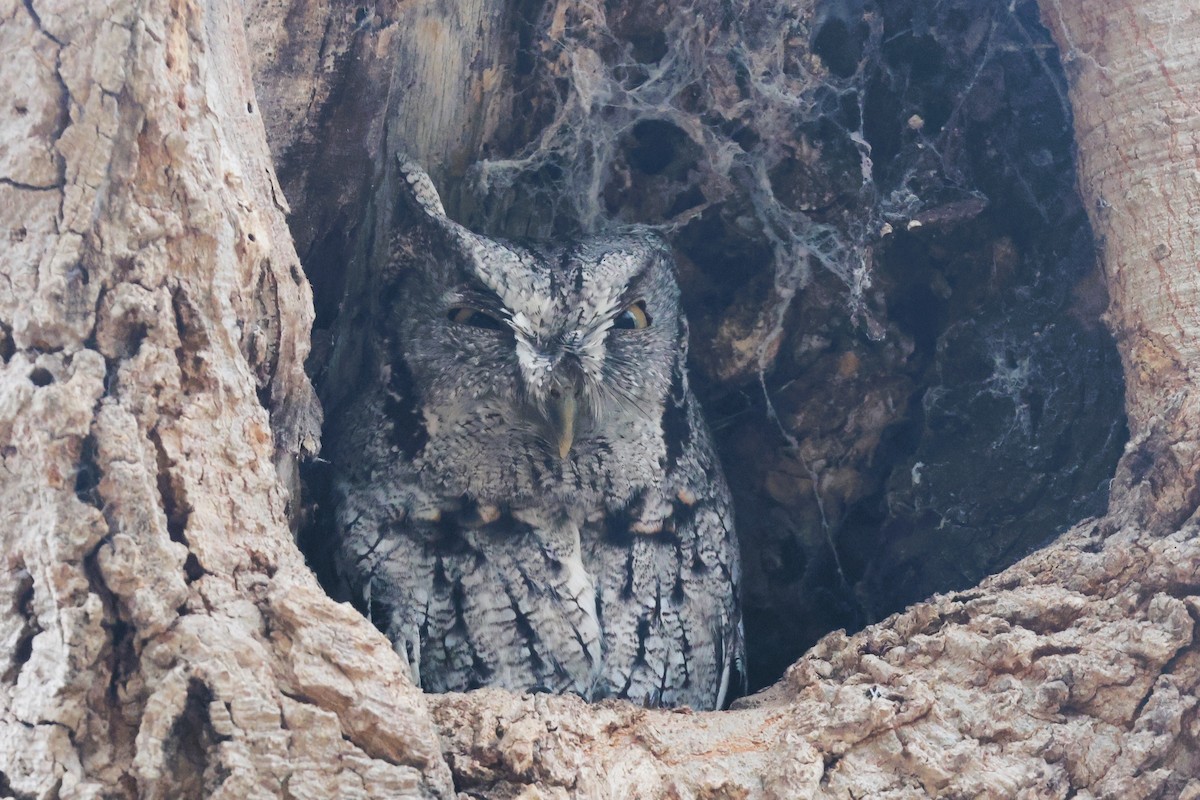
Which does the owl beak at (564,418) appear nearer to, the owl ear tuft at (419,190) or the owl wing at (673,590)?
the owl wing at (673,590)

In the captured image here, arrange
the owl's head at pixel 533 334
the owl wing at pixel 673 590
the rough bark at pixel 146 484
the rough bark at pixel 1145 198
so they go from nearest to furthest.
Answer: the rough bark at pixel 146 484 < the rough bark at pixel 1145 198 < the owl's head at pixel 533 334 < the owl wing at pixel 673 590

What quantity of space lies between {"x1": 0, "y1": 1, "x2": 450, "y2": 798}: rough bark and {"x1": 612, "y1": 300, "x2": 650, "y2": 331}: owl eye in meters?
0.95

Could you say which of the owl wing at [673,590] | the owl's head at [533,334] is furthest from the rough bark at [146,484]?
the owl wing at [673,590]

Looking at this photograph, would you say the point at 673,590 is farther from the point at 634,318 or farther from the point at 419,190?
the point at 419,190

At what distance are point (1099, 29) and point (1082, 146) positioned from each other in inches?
10.1

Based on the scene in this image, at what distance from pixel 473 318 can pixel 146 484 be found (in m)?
1.00

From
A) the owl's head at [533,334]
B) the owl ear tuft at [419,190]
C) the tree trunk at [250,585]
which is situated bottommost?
the tree trunk at [250,585]

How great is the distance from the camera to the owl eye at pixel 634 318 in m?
2.40

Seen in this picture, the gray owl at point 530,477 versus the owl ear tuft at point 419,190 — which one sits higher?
the owl ear tuft at point 419,190

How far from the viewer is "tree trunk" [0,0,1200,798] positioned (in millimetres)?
1325

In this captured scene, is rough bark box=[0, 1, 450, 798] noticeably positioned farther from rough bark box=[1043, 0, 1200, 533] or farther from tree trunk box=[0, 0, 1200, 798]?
rough bark box=[1043, 0, 1200, 533]

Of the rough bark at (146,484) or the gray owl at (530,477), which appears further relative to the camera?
the gray owl at (530,477)

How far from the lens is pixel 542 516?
2.40m

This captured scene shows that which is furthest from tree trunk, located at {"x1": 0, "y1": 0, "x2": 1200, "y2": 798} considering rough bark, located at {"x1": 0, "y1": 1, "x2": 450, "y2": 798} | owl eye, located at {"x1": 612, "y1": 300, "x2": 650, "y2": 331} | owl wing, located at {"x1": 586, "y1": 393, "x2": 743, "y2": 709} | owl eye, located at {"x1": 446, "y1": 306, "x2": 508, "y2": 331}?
owl eye, located at {"x1": 612, "y1": 300, "x2": 650, "y2": 331}
